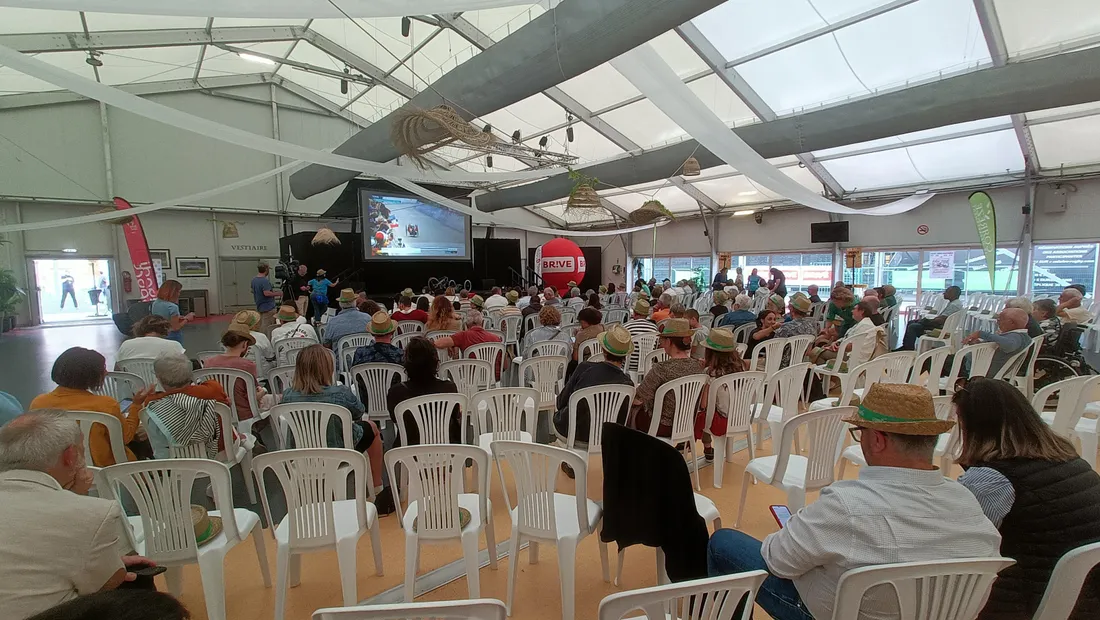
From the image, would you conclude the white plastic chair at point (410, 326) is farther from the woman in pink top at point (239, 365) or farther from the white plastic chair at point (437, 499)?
the white plastic chair at point (437, 499)

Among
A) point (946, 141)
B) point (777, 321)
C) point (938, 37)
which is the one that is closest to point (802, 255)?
point (946, 141)

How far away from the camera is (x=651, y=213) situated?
331 inches

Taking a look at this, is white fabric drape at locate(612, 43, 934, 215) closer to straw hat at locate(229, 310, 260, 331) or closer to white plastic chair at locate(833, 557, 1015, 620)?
white plastic chair at locate(833, 557, 1015, 620)

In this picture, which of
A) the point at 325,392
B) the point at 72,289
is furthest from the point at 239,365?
the point at 72,289

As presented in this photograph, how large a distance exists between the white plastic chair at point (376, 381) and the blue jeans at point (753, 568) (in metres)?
2.63

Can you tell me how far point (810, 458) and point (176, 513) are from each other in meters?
2.83

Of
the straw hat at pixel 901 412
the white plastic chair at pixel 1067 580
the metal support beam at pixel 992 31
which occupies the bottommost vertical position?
the white plastic chair at pixel 1067 580

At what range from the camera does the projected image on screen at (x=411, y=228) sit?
12.2 meters

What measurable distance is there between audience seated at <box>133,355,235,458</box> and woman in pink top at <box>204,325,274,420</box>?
0.80 meters

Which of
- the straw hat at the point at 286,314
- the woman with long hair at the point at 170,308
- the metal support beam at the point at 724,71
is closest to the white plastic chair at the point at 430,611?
the woman with long hair at the point at 170,308

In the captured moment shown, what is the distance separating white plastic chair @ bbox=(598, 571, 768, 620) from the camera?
3.47ft

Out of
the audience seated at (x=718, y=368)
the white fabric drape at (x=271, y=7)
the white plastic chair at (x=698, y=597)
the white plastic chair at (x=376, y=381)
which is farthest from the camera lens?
the white plastic chair at (x=376, y=381)

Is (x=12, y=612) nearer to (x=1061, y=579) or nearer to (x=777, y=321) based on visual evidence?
(x=1061, y=579)

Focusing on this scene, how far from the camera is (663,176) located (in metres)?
10.4
